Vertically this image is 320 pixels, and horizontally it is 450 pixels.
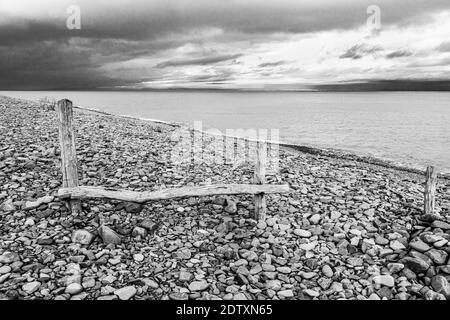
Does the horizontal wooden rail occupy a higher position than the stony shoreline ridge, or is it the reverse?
the horizontal wooden rail

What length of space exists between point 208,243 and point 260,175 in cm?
210

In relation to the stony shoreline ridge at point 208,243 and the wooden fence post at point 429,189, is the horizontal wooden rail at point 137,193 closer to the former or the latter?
the stony shoreline ridge at point 208,243

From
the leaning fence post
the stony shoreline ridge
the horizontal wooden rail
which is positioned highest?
the leaning fence post

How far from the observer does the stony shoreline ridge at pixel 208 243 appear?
242 inches

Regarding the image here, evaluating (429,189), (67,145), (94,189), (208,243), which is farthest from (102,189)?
(429,189)

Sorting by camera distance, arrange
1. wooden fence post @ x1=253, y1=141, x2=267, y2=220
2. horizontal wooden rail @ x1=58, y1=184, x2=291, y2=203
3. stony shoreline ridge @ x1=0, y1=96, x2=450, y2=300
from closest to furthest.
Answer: stony shoreline ridge @ x1=0, y1=96, x2=450, y2=300 < horizontal wooden rail @ x1=58, y1=184, x2=291, y2=203 < wooden fence post @ x1=253, y1=141, x2=267, y2=220

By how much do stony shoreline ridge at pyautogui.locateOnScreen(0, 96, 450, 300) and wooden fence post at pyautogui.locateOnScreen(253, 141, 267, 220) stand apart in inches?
11.2

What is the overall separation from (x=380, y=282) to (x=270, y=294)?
220 cm

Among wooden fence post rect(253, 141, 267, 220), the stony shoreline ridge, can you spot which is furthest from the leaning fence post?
wooden fence post rect(253, 141, 267, 220)

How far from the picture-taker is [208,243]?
7512mm

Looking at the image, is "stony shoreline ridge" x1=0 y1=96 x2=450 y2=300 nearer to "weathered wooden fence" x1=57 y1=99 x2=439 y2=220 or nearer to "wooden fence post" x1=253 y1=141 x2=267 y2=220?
"wooden fence post" x1=253 y1=141 x2=267 y2=220

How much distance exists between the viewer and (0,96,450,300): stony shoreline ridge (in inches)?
242

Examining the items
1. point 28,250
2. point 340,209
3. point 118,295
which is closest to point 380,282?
point 340,209

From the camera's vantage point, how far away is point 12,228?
748 cm
